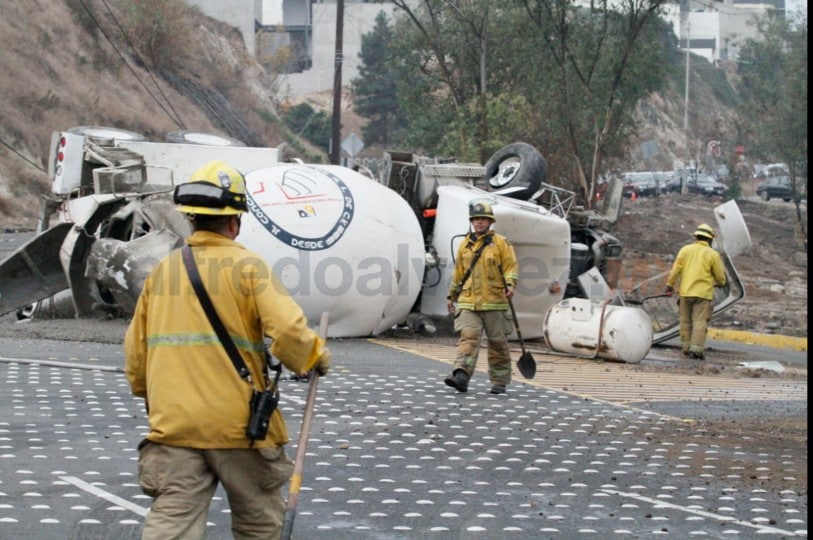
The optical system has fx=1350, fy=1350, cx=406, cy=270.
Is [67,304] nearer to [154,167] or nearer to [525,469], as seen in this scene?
[154,167]

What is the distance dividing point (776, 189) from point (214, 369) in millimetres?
61004

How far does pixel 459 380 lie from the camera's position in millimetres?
12094

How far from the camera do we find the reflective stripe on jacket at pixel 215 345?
4.95 m

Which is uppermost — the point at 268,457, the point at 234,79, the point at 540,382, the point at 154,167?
the point at 234,79

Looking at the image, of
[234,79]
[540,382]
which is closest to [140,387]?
[540,382]

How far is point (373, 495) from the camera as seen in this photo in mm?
7742

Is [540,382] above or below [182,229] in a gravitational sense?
below

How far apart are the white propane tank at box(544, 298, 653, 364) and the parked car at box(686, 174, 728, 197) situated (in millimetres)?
48434

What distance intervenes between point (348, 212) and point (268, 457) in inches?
446

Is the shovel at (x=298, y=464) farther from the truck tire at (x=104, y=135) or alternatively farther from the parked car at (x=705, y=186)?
the parked car at (x=705, y=186)

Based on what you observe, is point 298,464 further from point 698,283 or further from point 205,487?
point 698,283

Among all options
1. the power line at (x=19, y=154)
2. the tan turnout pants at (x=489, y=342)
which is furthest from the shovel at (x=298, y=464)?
the power line at (x=19, y=154)

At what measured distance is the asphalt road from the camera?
707 centimetres

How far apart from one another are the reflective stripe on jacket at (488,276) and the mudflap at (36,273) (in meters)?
6.90
